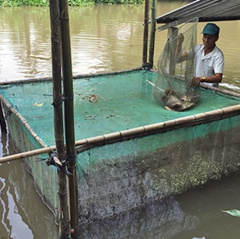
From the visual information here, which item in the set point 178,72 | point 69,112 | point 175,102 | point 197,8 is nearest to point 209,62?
point 178,72

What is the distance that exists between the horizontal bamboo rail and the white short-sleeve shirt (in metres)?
1.01

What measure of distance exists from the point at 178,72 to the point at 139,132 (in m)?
1.43

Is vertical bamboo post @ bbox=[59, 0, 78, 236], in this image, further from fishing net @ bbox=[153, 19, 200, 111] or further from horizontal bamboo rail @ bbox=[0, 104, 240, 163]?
fishing net @ bbox=[153, 19, 200, 111]

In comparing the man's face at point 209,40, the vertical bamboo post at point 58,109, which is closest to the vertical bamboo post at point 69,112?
the vertical bamboo post at point 58,109

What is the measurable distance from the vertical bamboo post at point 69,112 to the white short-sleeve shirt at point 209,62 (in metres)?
2.18

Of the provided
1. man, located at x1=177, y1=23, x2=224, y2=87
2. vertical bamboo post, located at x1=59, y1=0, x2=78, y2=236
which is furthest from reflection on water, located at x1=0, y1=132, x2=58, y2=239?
man, located at x1=177, y1=23, x2=224, y2=87

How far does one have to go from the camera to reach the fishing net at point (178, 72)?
3346 mm

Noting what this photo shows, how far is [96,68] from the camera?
7.27m

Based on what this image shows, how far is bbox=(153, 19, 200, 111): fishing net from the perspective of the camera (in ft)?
11.0

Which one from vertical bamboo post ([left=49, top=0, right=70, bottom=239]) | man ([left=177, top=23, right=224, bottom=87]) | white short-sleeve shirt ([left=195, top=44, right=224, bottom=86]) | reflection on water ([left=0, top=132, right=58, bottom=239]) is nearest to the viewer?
vertical bamboo post ([left=49, top=0, right=70, bottom=239])

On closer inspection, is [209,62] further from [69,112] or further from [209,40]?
[69,112]

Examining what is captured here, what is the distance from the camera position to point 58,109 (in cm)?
185

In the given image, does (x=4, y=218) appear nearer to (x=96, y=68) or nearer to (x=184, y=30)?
(x=184, y=30)

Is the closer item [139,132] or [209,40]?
[139,132]
